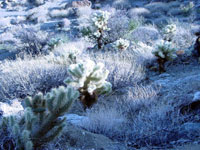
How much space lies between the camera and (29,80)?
6246 mm

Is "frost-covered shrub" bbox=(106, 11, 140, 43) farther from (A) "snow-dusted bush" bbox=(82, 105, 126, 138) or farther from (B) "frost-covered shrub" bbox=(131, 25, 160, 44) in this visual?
(A) "snow-dusted bush" bbox=(82, 105, 126, 138)

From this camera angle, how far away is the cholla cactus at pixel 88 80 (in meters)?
4.69

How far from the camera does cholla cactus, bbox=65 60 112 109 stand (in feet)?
15.4

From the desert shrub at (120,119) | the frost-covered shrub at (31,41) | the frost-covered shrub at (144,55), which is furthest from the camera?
the frost-covered shrub at (31,41)

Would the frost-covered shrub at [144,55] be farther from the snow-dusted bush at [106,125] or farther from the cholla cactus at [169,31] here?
the snow-dusted bush at [106,125]

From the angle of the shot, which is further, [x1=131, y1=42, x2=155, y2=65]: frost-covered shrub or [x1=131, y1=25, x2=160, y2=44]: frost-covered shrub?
[x1=131, y1=25, x2=160, y2=44]: frost-covered shrub

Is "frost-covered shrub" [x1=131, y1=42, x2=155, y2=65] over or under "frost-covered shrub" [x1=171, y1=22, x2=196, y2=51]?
under

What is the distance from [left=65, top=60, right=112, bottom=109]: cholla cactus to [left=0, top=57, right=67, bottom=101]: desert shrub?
5.28 feet

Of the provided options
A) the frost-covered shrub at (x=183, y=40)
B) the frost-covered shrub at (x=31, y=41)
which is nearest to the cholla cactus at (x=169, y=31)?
the frost-covered shrub at (x=183, y=40)

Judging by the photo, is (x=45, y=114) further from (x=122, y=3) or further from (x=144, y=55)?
(x=122, y=3)

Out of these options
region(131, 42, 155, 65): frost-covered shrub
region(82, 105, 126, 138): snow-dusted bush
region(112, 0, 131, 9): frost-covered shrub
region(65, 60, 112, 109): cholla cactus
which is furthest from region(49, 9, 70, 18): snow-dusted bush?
region(82, 105, 126, 138): snow-dusted bush

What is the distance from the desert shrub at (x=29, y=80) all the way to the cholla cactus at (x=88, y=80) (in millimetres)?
1611

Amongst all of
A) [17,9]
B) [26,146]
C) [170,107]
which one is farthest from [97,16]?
[17,9]

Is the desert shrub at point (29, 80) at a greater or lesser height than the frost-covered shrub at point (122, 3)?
lesser
